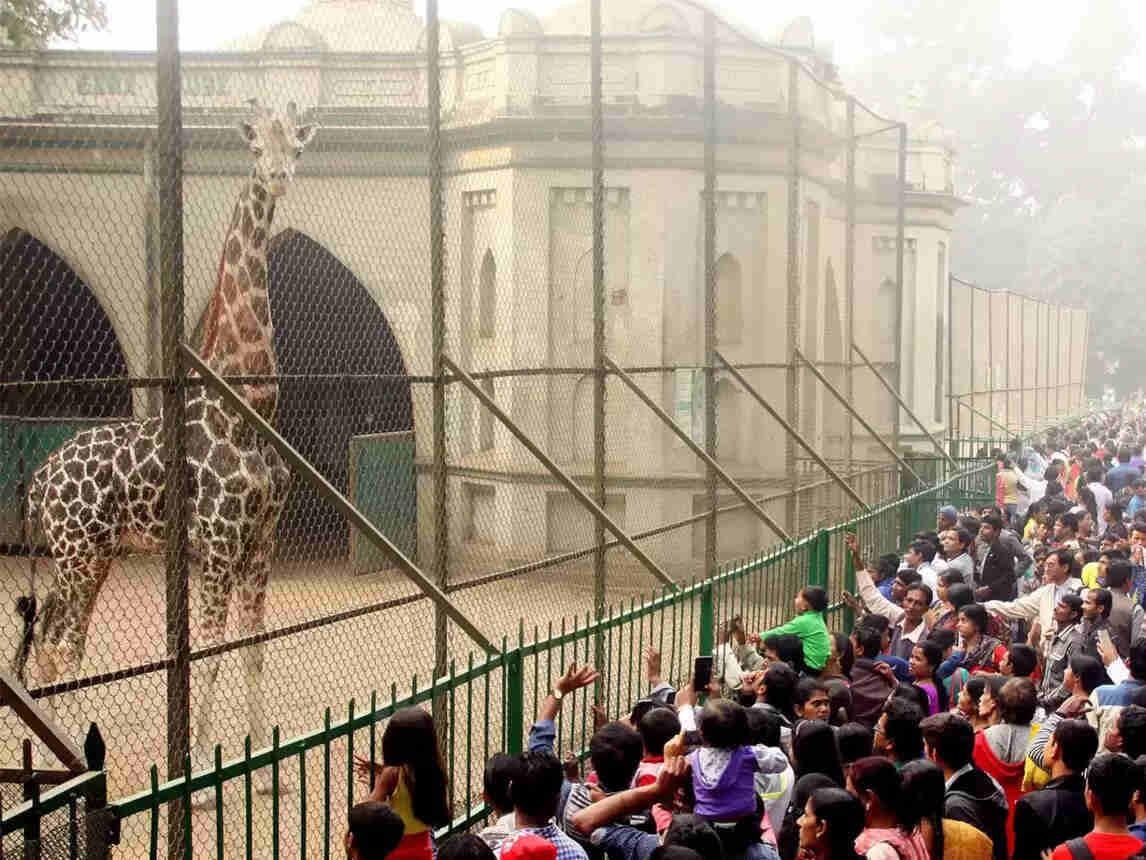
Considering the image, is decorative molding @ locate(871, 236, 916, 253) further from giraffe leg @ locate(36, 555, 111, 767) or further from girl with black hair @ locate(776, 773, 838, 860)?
girl with black hair @ locate(776, 773, 838, 860)

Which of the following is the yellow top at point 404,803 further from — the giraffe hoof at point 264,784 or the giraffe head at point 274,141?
the giraffe head at point 274,141

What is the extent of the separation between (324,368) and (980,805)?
1297 cm

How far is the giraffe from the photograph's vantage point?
8.16m

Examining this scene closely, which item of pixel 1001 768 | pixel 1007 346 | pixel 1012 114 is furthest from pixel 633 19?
pixel 1012 114

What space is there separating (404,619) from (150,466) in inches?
191

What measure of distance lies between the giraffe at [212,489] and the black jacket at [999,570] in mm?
5640

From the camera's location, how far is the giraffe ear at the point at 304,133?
827 cm

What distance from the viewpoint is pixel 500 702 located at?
8.72 metres

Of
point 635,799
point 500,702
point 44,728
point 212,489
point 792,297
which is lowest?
point 500,702

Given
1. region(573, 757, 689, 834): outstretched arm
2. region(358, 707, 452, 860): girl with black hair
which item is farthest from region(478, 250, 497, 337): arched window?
region(358, 707, 452, 860): girl with black hair

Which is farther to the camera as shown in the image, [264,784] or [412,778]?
[264,784]

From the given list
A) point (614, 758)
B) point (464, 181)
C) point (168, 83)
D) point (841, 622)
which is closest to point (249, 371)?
point (168, 83)

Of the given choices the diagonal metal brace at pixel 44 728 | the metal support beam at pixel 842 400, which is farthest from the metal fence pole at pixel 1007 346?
the diagonal metal brace at pixel 44 728

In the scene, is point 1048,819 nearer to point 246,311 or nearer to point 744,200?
point 246,311
